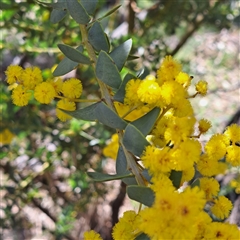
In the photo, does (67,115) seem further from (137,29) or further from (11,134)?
(137,29)

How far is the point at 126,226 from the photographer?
523mm

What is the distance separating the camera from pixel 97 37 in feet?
2.06

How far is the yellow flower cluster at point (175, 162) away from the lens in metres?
0.43

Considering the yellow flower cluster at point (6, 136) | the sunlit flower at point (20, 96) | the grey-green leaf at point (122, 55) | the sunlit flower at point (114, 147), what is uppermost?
the grey-green leaf at point (122, 55)

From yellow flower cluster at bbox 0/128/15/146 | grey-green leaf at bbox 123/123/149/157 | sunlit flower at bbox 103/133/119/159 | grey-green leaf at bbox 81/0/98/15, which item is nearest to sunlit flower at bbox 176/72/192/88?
grey-green leaf at bbox 123/123/149/157

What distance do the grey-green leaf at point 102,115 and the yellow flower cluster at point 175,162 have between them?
1.3 inches

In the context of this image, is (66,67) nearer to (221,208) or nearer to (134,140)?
(134,140)

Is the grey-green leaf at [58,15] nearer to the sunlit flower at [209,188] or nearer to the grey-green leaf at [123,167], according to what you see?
the grey-green leaf at [123,167]

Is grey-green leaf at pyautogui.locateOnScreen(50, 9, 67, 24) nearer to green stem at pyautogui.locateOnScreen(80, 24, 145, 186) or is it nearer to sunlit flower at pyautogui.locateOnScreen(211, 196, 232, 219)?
green stem at pyautogui.locateOnScreen(80, 24, 145, 186)

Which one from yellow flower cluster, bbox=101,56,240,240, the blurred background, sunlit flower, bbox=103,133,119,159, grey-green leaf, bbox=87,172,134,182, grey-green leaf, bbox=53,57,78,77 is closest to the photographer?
yellow flower cluster, bbox=101,56,240,240

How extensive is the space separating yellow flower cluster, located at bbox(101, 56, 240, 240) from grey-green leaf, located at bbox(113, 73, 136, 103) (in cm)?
1

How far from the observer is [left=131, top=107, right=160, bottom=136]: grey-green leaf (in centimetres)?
53

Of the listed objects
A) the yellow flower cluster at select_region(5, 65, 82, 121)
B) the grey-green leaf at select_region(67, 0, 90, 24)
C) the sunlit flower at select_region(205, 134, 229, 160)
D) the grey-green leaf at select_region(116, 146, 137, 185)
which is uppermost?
the grey-green leaf at select_region(67, 0, 90, 24)

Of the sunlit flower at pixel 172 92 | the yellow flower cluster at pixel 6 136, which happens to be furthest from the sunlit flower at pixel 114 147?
the yellow flower cluster at pixel 6 136
